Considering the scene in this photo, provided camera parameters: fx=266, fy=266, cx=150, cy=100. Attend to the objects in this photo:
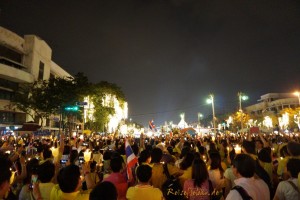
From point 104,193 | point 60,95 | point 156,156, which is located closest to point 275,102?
point 60,95

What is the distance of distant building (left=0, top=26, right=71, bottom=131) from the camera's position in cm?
4478

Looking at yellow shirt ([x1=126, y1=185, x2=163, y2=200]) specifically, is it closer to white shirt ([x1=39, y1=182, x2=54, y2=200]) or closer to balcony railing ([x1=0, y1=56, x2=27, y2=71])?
white shirt ([x1=39, y1=182, x2=54, y2=200])

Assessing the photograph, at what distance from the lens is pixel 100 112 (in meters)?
46.9

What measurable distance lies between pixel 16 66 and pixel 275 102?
307ft

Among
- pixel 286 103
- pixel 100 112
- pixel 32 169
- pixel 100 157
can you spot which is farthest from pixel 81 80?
pixel 286 103

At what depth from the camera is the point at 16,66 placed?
50.0 m

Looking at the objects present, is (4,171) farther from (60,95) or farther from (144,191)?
(60,95)

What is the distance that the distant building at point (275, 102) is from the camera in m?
99.6

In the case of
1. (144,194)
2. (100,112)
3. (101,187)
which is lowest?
(144,194)

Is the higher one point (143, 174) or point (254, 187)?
point (143, 174)

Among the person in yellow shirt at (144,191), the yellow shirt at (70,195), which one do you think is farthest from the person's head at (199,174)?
the yellow shirt at (70,195)

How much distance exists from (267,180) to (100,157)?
6.53m

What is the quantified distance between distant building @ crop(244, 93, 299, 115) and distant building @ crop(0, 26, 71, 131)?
83.1 meters

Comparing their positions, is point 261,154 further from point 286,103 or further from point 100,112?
point 286,103
